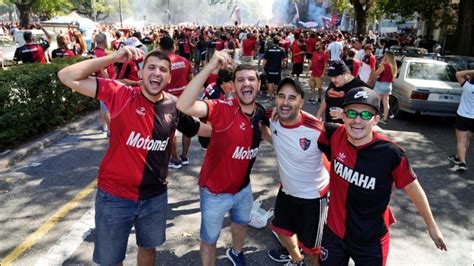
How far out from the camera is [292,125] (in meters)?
3.19

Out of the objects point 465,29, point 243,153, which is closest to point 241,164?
point 243,153

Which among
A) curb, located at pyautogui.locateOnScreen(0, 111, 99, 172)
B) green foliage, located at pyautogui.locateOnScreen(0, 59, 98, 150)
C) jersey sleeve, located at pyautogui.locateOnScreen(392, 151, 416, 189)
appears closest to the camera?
jersey sleeve, located at pyautogui.locateOnScreen(392, 151, 416, 189)

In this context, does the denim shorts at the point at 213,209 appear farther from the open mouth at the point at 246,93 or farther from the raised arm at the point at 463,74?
the raised arm at the point at 463,74

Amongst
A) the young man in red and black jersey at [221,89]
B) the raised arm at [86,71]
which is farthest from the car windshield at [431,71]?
the raised arm at [86,71]

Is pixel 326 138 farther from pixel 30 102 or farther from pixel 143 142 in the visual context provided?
pixel 30 102

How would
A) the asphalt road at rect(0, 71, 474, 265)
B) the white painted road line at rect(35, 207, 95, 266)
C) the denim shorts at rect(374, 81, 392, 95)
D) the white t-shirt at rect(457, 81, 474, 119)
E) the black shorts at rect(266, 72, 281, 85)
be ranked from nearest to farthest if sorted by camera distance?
1. the white painted road line at rect(35, 207, 95, 266)
2. the asphalt road at rect(0, 71, 474, 265)
3. the white t-shirt at rect(457, 81, 474, 119)
4. the denim shorts at rect(374, 81, 392, 95)
5. the black shorts at rect(266, 72, 281, 85)

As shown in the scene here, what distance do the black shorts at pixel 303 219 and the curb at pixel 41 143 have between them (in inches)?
185

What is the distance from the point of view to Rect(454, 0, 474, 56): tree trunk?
15375 mm

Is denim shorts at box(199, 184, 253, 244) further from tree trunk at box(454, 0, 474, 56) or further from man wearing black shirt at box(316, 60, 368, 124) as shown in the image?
tree trunk at box(454, 0, 474, 56)

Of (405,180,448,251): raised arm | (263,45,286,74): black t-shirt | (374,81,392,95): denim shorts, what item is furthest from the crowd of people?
(263,45,286,74): black t-shirt

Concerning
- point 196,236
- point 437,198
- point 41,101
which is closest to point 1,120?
point 41,101

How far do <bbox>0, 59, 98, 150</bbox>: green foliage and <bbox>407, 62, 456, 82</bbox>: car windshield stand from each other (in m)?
8.61

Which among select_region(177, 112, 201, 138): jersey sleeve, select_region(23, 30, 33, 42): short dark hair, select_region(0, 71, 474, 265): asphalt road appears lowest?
select_region(0, 71, 474, 265): asphalt road

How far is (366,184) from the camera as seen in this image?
2643 millimetres
